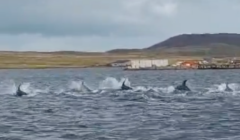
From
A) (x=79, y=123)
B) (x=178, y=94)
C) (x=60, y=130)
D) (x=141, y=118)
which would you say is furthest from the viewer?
(x=178, y=94)

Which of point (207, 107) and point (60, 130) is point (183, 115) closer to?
point (207, 107)

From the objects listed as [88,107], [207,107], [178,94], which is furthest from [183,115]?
[178,94]

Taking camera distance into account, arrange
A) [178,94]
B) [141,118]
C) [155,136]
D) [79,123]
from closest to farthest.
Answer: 1. [155,136]
2. [79,123]
3. [141,118]
4. [178,94]

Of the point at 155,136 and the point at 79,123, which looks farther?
the point at 79,123

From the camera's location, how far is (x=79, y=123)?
39094 mm

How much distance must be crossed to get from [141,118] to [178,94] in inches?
1116

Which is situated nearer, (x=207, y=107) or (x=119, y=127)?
(x=119, y=127)

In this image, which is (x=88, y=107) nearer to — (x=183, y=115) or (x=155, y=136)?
(x=183, y=115)

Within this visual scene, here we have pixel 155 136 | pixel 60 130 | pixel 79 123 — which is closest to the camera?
pixel 155 136

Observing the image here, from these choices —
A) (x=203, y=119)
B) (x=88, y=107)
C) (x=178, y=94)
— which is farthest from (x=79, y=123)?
(x=178, y=94)

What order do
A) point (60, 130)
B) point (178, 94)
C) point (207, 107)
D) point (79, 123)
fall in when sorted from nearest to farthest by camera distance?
point (60, 130)
point (79, 123)
point (207, 107)
point (178, 94)

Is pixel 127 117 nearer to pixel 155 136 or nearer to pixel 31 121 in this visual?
pixel 31 121

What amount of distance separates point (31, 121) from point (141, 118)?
258 inches

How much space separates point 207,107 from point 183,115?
22.2ft
